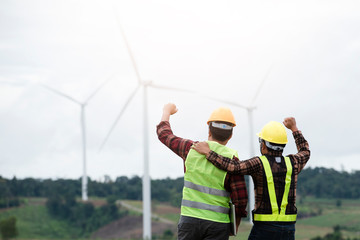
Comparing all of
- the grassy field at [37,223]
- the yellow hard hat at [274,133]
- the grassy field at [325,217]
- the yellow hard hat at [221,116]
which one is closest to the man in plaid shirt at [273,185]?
the yellow hard hat at [274,133]

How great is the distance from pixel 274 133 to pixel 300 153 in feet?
2.30

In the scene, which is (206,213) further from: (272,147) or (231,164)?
(272,147)

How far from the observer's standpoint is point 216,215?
317 inches

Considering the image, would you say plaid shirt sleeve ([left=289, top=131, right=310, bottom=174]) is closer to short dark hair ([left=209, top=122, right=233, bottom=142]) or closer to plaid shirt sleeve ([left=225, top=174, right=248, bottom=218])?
plaid shirt sleeve ([left=225, top=174, right=248, bottom=218])

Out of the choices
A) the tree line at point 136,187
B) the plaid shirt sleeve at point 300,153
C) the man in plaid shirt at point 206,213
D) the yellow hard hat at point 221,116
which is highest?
the tree line at point 136,187

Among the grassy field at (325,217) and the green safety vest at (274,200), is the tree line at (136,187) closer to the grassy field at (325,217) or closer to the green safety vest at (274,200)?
the grassy field at (325,217)

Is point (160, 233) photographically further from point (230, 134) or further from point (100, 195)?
point (230, 134)

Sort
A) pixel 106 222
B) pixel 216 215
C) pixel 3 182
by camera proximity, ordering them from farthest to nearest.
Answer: pixel 3 182 < pixel 106 222 < pixel 216 215

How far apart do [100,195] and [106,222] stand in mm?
13596

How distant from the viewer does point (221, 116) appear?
8258mm

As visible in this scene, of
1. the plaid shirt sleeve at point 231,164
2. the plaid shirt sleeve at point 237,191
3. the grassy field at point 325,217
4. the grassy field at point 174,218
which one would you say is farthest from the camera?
the grassy field at point 174,218

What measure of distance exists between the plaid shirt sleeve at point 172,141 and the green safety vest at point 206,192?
0.39m

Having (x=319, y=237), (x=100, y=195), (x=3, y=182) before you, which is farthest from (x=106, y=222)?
(x=319, y=237)

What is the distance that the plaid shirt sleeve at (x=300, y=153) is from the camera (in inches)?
344
